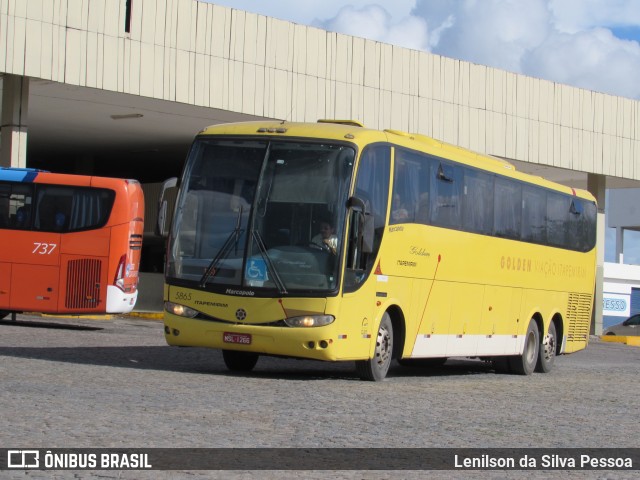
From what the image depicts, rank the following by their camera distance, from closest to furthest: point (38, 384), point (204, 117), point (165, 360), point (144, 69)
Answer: point (38, 384)
point (165, 360)
point (144, 69)
point (204, 117)

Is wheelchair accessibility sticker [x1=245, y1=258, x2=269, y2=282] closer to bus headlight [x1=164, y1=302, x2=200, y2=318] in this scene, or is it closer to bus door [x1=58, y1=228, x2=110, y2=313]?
bus headlight [x1=164, y1=302, x2=200, y2=318]

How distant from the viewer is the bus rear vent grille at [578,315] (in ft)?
79.8

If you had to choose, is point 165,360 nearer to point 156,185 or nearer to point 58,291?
point 58,291

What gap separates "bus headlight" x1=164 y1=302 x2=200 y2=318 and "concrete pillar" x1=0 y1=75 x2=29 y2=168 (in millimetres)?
14214

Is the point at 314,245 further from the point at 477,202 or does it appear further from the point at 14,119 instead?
the point at 14,119

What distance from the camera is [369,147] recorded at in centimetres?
1644

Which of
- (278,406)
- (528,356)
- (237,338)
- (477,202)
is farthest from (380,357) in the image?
(528,356)

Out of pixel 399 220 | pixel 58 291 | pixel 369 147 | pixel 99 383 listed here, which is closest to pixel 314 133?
pixel 369 147

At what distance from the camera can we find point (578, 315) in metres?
24.8

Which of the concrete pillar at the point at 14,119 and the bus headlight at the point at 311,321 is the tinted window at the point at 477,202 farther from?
the concrete pillar at the point at 14,119

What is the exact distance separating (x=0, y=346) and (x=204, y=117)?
1549 centimetres

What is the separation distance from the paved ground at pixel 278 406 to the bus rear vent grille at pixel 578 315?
3222 mm

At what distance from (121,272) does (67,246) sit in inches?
49.9

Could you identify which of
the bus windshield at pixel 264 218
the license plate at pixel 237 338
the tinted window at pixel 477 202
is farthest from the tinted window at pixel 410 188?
the license plate at pixel 237 338
